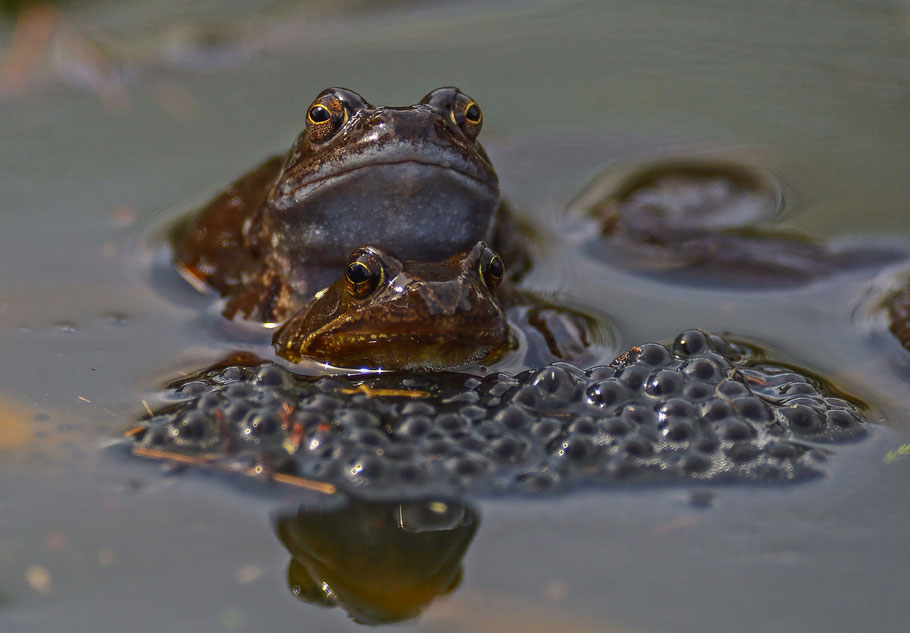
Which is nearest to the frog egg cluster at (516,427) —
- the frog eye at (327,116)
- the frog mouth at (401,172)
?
the frog mouth at (401,172)

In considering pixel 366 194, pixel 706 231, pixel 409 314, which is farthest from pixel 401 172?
pixel 706 231

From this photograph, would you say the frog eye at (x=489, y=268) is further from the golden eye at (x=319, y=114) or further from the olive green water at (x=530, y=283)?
the golden eye at (x=319, y=114)

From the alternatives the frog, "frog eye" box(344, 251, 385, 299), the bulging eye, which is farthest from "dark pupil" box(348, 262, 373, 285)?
the frog

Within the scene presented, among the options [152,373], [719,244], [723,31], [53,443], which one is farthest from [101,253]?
[723,31]

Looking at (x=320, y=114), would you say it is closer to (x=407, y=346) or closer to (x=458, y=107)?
(x=458, y=107)

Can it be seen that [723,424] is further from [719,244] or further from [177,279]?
[177,279]

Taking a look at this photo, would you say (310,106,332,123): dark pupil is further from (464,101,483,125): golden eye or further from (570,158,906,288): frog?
(570,158,906,288): frog
